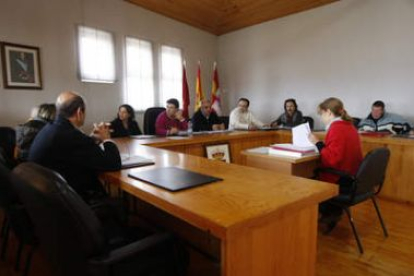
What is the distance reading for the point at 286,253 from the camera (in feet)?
3.59

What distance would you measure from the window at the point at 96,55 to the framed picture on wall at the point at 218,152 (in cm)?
248

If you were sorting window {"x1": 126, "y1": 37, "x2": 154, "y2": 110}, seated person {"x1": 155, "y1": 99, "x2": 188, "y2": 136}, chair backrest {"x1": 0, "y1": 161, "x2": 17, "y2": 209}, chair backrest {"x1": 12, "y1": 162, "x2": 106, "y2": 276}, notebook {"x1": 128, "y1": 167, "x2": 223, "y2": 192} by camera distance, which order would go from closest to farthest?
chair backrest {"x1": 12, "y1": 162, "x2": 106, "y2": 276}, notebook {"x1": 128, "y1": 167, "x2": 223, "y2": 192}, chair backrest {"x1": 0, "y1": 161, "x2": 17, "y2": 209}, seated person {"x1": 155, "y1": 99, "x2": 188, "y2": 136}, window {"x1": 126, "y1": 37, "x2": 154, "y2": 110}

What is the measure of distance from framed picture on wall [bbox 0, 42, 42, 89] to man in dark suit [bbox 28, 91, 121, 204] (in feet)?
9.11

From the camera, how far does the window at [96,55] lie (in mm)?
4305

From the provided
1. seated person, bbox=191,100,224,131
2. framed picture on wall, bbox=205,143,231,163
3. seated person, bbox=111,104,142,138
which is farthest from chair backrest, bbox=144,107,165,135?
framed picture on wall, bbox=205,143,231,163

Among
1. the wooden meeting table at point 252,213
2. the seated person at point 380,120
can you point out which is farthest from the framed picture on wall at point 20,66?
the seated person at point 380,120

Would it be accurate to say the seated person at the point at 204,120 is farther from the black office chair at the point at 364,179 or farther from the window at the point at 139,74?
the black office chair at the point at 364,179

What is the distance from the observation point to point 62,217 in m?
0.87

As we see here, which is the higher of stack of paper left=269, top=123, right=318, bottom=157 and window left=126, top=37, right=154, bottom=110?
window left=126, top=37, right=154, bottom=110

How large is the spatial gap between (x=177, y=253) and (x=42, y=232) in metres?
0.51

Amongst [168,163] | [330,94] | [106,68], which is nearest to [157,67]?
[106,68]

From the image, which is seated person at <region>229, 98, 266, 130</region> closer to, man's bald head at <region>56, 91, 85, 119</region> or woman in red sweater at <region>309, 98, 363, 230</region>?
woman in red sweater at <region>309, 98, 363, 230</region>

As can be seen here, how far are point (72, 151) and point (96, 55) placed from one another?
3.48m

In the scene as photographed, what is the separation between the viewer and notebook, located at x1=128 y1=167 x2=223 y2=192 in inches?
47.4
